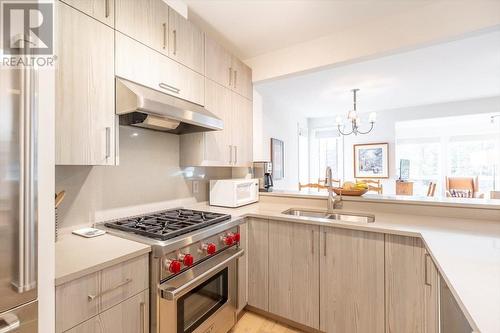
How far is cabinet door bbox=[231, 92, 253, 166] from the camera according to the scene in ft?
7.73

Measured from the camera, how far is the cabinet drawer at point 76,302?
0.85m

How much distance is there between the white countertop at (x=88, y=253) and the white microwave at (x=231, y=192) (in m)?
1.08

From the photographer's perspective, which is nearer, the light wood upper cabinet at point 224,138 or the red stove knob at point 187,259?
the red stove knob at point 187,259

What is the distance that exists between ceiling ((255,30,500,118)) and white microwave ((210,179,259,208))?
1.26 m

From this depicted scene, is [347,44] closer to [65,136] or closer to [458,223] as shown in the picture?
[458,223]

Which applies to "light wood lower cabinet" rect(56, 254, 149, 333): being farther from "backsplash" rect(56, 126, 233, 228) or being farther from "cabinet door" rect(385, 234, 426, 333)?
"cabinet door" rect(385, 234, 426, 333)

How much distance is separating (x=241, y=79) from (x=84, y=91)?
1586mm

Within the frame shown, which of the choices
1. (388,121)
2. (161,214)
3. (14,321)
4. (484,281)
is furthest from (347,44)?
(388,121)

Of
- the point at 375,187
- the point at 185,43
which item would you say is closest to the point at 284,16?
the point at 185,43

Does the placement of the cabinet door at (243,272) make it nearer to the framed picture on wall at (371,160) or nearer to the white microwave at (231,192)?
the white microwave at (231,192)

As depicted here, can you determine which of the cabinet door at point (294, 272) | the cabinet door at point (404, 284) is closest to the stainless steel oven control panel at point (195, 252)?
the cabinet door at point (294, 272)

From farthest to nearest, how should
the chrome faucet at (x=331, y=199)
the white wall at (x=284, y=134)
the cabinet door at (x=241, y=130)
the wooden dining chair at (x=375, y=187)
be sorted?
the wooden dining chair at (x=375, y=187) < the white wall at (x=284, y=134) < the cabinet door at (x=241, y=130) < the chrome faucet at (x=331, y=199)

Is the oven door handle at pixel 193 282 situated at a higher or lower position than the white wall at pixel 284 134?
lower

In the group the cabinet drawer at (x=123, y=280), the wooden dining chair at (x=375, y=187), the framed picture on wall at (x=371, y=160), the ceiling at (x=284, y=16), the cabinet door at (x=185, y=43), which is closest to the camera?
the cabinet drawer at (x=123, y=280)
